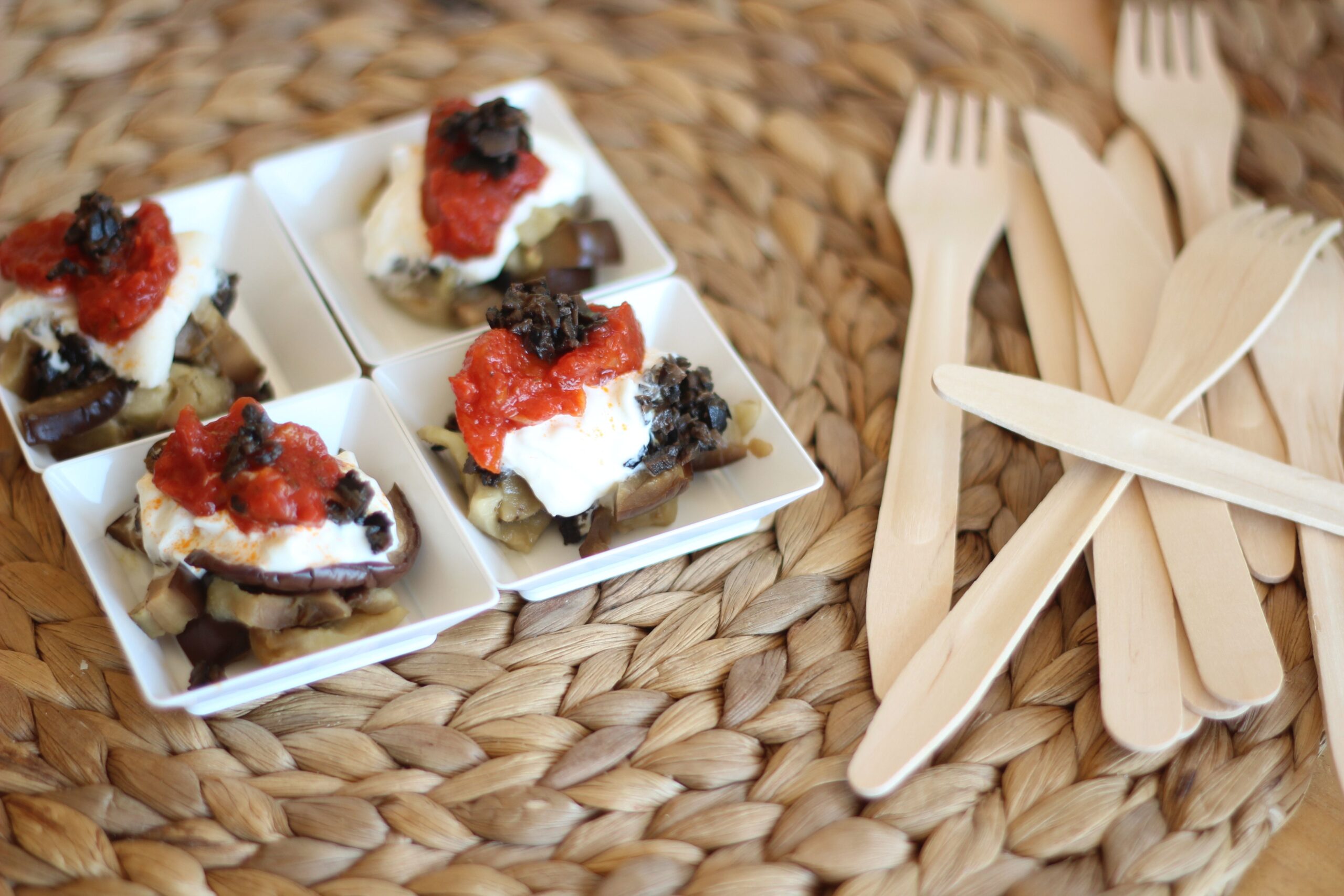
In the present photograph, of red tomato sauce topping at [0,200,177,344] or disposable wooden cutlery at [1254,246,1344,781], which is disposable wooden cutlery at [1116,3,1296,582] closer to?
disposable wooden cutlery at [1254,246,1344,781]

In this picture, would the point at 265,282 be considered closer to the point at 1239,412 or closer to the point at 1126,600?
the point at 1126,600

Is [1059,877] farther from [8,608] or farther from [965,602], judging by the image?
[8,608]

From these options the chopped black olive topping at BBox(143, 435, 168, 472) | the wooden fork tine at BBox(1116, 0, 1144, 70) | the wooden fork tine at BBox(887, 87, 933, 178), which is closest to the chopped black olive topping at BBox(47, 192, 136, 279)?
the chopped black olive topping at BBox(143, 435, 168, 472)

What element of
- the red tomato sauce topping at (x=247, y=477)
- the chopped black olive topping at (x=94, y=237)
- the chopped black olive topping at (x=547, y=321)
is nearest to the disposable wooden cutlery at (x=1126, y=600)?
the chopped black olive topping at (x=547, y=321)

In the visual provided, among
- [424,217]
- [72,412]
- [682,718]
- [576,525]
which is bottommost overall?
[682,718]

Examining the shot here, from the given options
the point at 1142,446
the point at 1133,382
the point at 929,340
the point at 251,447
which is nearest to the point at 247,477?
the point at 251,447

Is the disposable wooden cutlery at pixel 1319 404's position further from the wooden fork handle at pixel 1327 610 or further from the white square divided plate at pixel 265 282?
the white square divided plate at pixel 265 282

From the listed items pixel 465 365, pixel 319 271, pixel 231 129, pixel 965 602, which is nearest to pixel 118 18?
pixel 231 129
